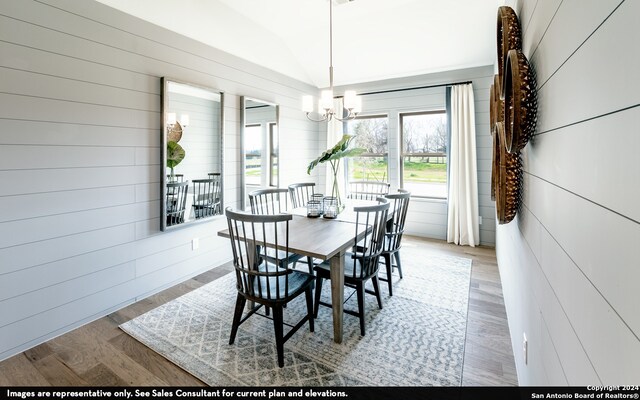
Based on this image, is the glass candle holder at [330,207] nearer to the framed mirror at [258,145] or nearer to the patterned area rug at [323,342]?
the patterned area rug at [323,342]

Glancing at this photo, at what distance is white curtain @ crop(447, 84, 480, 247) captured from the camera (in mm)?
4352

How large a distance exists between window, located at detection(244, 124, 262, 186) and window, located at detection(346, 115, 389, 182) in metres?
1.88

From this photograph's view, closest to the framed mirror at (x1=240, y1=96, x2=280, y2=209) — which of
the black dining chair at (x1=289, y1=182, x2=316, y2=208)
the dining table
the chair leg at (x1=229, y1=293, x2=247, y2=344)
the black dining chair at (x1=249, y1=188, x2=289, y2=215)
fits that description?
the black dining chair at (x1=249, y1=188, x2=289, y2=215)

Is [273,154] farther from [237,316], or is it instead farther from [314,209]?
[237,316]

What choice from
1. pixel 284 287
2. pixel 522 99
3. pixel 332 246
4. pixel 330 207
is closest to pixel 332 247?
pixel 332 246

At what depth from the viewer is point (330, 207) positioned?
2.92 m

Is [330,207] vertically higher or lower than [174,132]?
lower

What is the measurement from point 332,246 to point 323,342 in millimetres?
758

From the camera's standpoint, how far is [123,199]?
8.77ft

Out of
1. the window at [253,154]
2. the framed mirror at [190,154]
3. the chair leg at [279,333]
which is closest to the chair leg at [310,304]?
the chair leg at [279,333]

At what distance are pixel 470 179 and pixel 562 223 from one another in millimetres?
3785

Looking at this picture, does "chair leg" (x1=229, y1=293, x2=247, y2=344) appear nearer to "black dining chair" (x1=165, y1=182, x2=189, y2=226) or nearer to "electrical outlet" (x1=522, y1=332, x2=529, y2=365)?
"black dining chair" (x1=165, y1=182, x2=189, y2=226)

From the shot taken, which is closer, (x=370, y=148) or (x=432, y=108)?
(x=432, y=108)

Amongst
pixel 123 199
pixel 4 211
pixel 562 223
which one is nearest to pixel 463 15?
pixel 562 223
